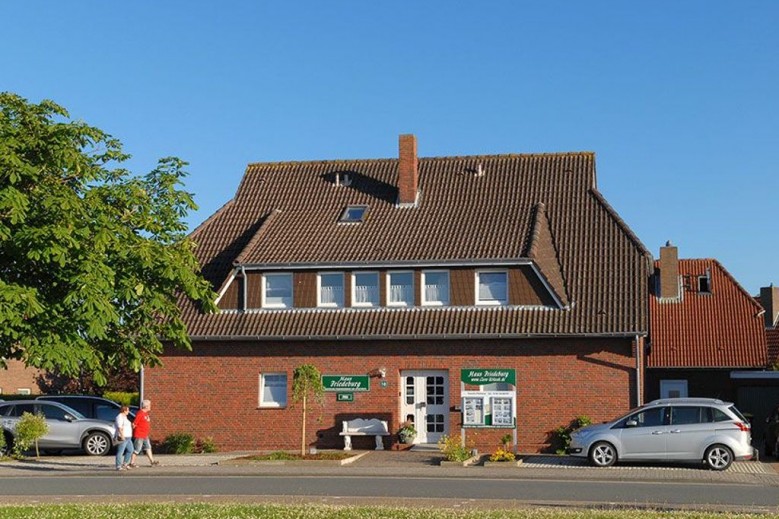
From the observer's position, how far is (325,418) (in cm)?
3238

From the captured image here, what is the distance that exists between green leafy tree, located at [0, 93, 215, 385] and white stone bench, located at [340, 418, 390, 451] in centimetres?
795

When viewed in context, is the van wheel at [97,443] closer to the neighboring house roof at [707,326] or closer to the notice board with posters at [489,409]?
the notice board with posters at [489,409]

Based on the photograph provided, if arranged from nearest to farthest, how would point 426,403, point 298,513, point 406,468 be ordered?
1. point 298,513
2. point 406,468
3. point 426,403

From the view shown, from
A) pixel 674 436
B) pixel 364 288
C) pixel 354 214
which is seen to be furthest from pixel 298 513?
pixel 354 214

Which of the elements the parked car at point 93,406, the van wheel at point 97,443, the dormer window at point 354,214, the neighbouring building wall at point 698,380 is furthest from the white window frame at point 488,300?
the neighbouring building wall at point 698,380

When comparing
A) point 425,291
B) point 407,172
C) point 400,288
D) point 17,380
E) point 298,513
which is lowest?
point 298,513

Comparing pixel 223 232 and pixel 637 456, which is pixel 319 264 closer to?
pixel 223 232

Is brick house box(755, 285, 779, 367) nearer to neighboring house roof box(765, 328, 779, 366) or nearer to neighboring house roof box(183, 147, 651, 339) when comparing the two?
neighboring house roof box(765, 328, 779, 366)

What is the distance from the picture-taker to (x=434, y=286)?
32594 millimetres

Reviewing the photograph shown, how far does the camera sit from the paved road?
19.0 metres

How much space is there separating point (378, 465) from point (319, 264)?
7.62 metres

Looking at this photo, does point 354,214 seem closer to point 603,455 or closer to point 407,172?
point 407,172

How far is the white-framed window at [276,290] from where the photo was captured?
3344cm

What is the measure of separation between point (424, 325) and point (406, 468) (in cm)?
653
